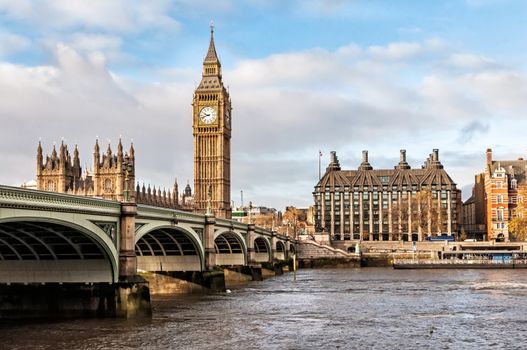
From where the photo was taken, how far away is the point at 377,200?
574 ft

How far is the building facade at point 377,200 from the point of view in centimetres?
16888

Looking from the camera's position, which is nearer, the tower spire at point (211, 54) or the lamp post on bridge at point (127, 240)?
the lamp post on bridge at point (127, 240)

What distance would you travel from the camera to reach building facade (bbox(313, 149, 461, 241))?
554 ft

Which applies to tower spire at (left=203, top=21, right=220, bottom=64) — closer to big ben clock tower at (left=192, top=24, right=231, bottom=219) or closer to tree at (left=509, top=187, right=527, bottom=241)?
big ben clock tower at (left=192, top=24, right=231, bottom=219)

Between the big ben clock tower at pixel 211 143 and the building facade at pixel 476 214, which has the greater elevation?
the big ben clock tower at pixel 211 143

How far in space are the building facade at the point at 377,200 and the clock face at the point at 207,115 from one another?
100 feet

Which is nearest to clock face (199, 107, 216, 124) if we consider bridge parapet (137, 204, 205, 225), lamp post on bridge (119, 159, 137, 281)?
bridge parapet (137, 204, 205, 225)

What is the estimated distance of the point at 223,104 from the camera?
550ft

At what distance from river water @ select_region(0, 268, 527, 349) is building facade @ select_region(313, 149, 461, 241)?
108 m

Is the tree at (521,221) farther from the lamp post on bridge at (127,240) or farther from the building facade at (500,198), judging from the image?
the lamp post on bridge at (127,240)

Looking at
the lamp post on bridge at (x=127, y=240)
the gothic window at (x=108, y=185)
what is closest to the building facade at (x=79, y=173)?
the gothic window at (x=108, y=185)

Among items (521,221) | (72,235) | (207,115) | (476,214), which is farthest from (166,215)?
(476,214)

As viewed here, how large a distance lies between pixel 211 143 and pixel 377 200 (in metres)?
40.4

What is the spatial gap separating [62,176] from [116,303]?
89.3 metres
